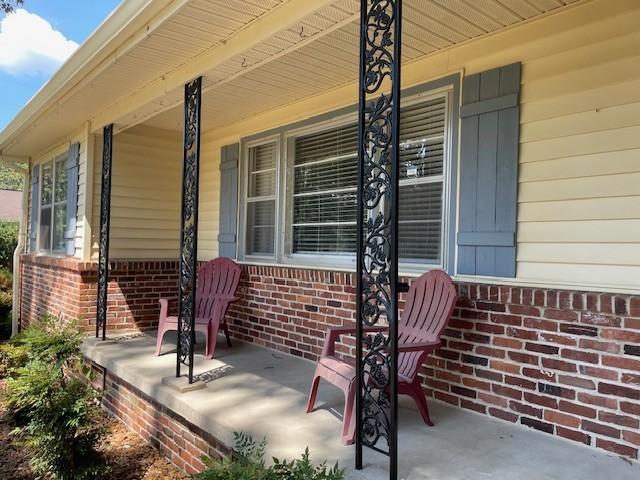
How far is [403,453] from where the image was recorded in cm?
238

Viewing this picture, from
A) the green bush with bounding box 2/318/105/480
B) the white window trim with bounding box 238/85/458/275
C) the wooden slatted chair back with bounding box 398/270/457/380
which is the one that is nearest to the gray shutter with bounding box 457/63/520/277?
the white window trim with bounding box 238/85/458/275

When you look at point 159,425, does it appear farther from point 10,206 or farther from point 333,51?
point 10,206

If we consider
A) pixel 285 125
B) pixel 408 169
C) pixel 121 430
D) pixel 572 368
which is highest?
pixel 285 125

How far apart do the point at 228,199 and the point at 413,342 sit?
3.17m

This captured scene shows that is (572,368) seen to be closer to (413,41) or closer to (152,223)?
(413,41)

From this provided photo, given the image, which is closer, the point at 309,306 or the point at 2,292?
the point at 309,306

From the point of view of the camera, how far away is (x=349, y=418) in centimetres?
247

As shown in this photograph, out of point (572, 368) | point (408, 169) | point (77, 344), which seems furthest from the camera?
point (77, 344)

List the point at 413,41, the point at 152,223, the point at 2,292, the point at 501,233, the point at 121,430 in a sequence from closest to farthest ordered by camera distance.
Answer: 1. the point at 501,233
2. the point at 413,41
3. the point at 121,430
4. the point at 152,223
5. the point at 2,292

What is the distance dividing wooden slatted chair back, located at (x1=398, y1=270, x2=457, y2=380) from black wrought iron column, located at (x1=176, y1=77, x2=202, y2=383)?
1.55 m

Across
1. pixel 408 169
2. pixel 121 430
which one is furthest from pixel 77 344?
pixel 408 169

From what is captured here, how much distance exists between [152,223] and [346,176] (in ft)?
9.65

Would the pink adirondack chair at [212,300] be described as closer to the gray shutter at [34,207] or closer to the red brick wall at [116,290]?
the red brick wall at [116,290]

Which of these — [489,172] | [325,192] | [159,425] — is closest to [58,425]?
[159,425]
